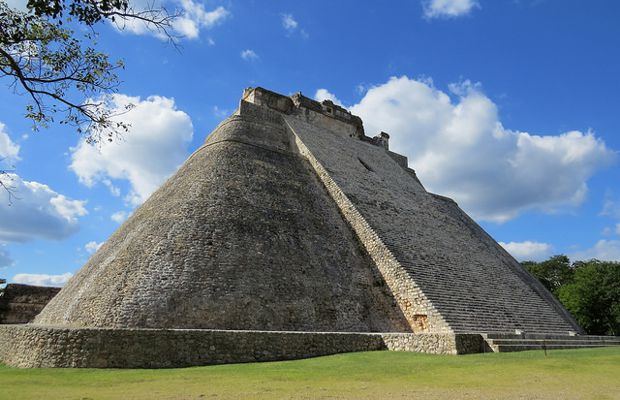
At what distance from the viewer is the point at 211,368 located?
8.48 m

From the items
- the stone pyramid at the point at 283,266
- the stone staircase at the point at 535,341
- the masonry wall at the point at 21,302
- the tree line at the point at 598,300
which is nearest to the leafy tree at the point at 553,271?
the tree line at the point at 598,300

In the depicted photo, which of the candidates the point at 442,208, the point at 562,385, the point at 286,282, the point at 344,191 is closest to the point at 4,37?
the point at 286,282

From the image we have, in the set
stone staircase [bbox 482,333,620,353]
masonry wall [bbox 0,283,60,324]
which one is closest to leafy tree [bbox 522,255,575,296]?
stone staircase [bbox 482,333,620,353]

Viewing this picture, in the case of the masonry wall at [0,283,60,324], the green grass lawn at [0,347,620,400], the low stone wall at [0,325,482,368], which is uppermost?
the masonry wall at [0,283,60,324]

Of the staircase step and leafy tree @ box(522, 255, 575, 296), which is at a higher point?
leafy tree @ box(522, 255, 575, 296)

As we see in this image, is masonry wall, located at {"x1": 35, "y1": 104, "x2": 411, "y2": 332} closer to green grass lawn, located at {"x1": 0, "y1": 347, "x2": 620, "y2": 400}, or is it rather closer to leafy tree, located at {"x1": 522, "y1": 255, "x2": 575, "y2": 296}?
green grass lawn, located at {"x1": 0, "y1": 347, "x2": 620, "y2": 400}

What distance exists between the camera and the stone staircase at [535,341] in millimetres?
9986

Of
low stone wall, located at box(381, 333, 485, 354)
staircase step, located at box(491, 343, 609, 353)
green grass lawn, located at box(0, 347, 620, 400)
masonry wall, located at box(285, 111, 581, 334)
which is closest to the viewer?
green grass lawn, located at box(0, 347, 620, 400)

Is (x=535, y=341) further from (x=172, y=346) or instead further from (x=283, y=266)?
(x=172, y=346)

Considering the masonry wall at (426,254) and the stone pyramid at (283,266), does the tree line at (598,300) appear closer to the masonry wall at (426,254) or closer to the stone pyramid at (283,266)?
the masonry wall at (426,254)

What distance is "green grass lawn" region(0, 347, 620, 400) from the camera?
19.4 feet

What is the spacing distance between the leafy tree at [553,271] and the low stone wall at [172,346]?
121 ft

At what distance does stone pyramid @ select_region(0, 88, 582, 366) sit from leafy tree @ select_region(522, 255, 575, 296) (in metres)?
28.4

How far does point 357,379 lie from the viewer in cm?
716
